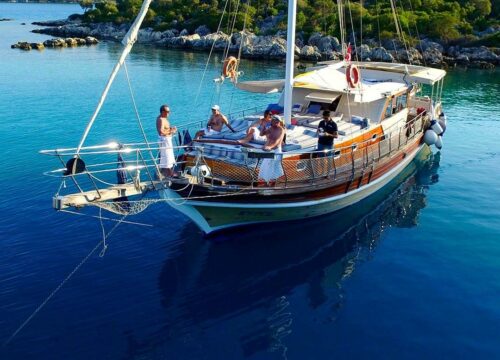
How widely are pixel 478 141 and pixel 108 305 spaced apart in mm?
23467

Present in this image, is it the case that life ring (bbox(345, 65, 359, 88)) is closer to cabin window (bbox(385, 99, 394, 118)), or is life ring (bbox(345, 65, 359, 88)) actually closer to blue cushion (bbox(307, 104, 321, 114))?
blue cushion (bbox(307, 104, 321, 114))

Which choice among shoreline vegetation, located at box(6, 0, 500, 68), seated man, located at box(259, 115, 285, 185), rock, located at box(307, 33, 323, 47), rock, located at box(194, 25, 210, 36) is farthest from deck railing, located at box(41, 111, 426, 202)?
rock, located at box(194, 25, 210, 36)

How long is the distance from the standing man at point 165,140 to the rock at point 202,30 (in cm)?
7291

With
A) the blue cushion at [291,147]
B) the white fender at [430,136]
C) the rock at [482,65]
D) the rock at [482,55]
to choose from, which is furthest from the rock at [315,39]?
the blue cushion at [291,147]

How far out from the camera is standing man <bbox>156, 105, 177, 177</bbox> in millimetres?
12938

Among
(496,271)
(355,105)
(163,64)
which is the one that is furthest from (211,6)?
(496,271)

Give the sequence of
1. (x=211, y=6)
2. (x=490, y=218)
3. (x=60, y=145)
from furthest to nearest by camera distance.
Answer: (x=211, y=6)
(x=60, y=145)
(x=490, y=218)

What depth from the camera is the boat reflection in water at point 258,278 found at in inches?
426

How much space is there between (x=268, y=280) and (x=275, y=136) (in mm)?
4299

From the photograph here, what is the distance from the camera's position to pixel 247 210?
46.1 ft

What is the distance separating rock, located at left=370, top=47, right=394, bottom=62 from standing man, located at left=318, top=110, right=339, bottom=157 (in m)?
46.9

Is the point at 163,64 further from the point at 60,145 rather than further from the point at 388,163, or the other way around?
the point at 388,163

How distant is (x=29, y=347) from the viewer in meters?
→ 10.4

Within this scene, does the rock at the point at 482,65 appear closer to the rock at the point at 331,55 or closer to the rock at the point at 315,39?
the rock at the point at 331,55
